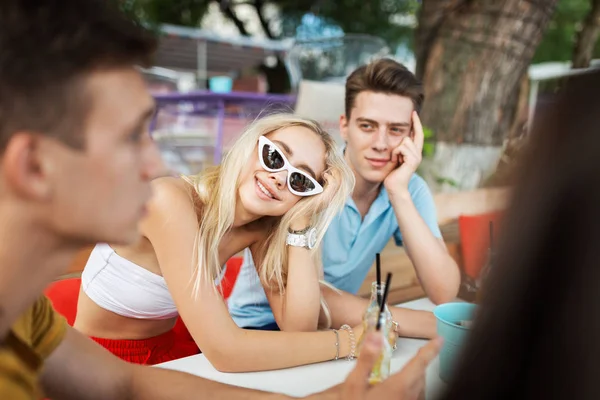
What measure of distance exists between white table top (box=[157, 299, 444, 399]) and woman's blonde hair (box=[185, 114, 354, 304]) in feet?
1.47

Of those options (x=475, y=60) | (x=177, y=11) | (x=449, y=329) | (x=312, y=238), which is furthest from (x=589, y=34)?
(x=177, y=11)

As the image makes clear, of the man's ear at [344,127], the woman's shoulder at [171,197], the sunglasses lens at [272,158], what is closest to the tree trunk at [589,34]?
the man's ear at [344,127]

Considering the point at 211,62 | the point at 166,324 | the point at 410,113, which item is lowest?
the point at 166,324

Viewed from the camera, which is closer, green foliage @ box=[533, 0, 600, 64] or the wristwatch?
the wristwatch

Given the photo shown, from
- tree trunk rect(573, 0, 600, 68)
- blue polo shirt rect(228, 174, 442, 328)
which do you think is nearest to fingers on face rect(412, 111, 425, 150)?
blue polo shirt rect(228, 174, 442, 328)

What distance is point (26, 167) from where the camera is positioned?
0.68 m

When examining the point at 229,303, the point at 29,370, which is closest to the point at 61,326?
the point at 29,370

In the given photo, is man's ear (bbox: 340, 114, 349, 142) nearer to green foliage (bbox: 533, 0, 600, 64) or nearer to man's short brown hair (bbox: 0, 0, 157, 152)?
man's short brown hair (bbox: 0, 0, 157, 152)

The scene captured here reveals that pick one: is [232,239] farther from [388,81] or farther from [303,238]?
[388,81]

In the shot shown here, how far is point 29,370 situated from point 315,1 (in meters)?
11.5

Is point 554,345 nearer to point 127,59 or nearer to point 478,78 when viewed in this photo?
point 127,59

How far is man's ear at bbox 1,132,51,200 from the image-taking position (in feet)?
2.21

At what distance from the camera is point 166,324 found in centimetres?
199

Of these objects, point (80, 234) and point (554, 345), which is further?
point (80, 234)
